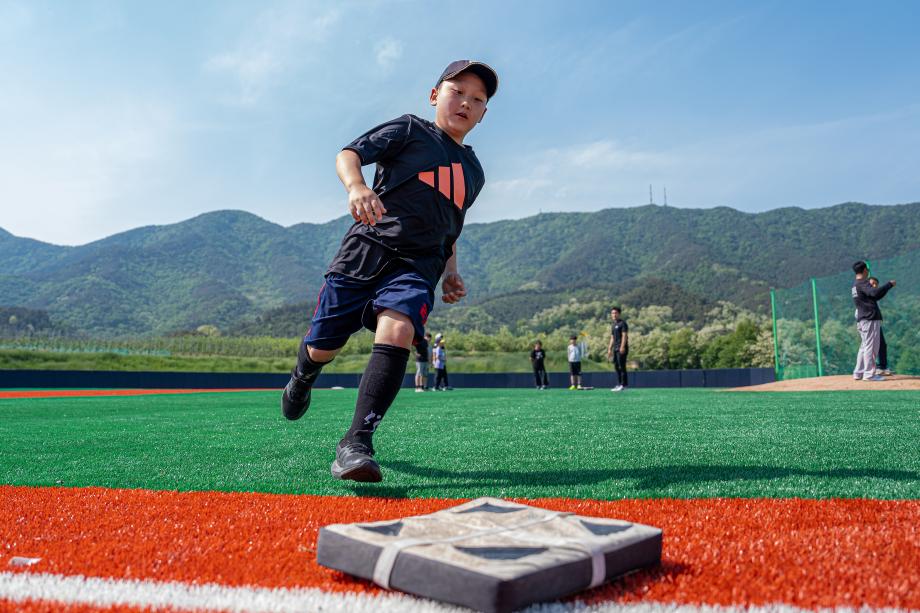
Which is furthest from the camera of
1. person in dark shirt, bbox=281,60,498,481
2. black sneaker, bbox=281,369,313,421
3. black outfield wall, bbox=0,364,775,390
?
black outfield wall, bbox=0,364,775,390

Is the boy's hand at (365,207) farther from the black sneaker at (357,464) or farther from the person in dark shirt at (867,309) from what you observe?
the person in dark shirt at (867,309)

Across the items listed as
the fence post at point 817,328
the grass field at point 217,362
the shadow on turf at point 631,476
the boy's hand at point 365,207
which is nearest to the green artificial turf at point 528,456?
the shadow on turf at point 631,476

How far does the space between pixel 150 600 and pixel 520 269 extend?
446 ft

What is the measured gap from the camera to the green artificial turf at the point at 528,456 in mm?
2658

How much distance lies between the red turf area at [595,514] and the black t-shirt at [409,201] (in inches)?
42.9

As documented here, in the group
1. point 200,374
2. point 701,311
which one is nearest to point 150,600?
point 200,374

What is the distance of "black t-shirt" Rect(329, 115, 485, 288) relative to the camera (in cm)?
301

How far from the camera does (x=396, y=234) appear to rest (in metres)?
3.01

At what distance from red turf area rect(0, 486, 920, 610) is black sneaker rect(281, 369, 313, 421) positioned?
0.94 meters

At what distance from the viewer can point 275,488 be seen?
2.75 metres

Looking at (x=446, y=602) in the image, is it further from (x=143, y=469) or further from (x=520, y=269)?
(x=520, y=269)

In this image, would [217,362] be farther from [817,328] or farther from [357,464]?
[357,464]

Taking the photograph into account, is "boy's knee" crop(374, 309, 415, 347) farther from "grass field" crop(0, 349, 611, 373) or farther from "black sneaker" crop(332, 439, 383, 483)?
"grass field" crop(0, 349, 611, 373)

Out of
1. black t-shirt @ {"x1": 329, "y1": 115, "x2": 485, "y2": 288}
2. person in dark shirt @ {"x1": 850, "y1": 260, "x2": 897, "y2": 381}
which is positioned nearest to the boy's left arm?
black t-shirt @ {"x1": 329, "y1": 115, "x2": 485, "y2": 288}
